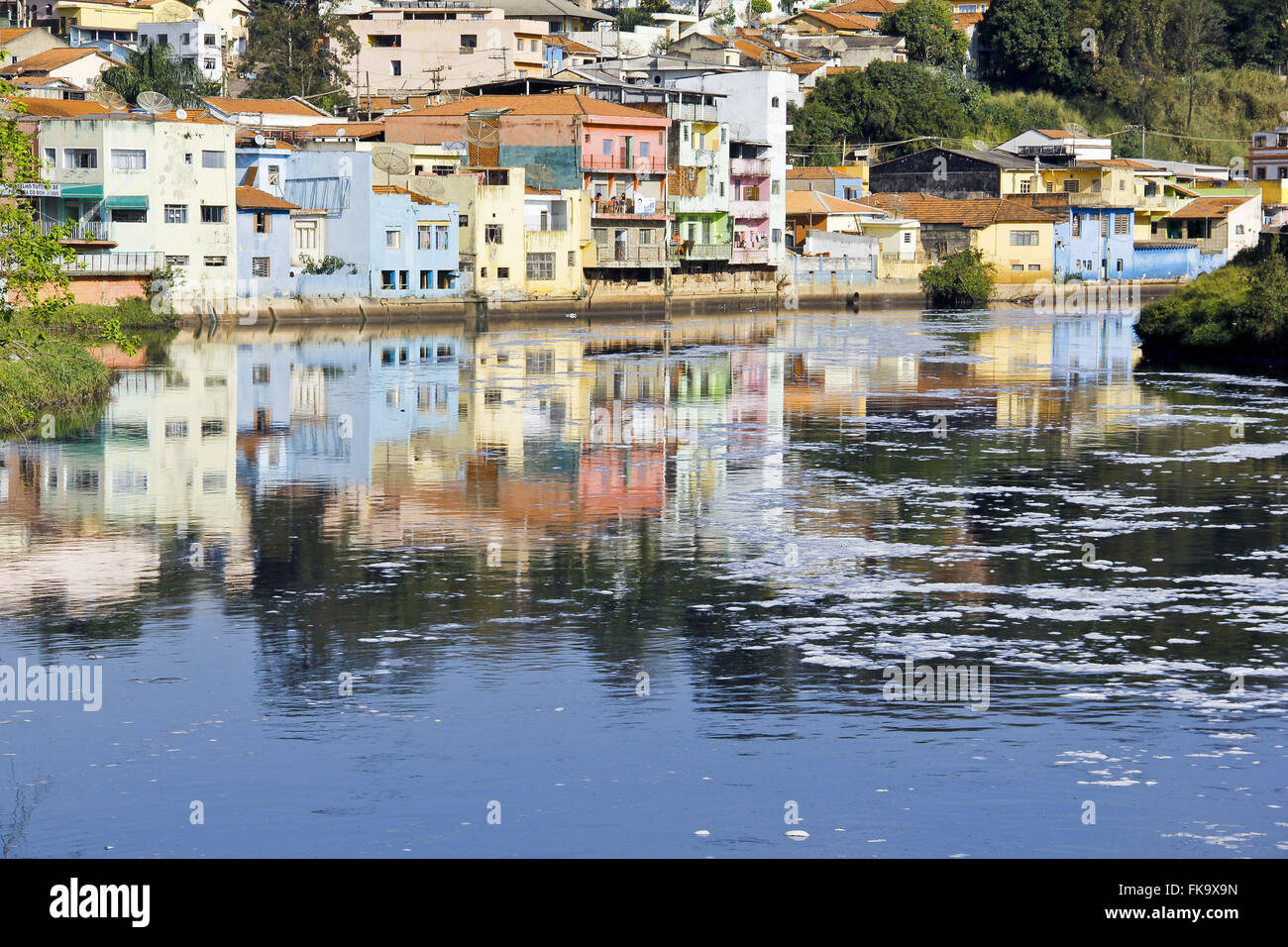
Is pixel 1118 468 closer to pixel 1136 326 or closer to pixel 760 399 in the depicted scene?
pixel 760 399

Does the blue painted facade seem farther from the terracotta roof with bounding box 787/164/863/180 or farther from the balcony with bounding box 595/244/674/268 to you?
the terracotta roof with bounding box 787/164/863/180

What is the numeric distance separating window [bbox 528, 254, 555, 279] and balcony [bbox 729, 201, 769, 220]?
488 inches

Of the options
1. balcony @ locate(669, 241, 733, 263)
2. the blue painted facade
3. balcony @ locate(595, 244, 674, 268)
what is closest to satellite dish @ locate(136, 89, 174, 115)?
the blue painted facade

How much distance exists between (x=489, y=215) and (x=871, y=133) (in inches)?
1309

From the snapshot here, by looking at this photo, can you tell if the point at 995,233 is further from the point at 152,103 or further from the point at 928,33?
the point at 152,103

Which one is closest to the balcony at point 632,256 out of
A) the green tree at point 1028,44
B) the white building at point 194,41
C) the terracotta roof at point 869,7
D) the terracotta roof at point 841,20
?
the white building at point 194,41

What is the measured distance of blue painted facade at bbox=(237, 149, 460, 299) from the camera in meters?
62.2

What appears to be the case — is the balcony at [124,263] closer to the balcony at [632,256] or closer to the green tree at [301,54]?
the balcony at [632,256]

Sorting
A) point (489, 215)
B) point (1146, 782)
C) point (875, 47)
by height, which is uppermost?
point (875, 47)

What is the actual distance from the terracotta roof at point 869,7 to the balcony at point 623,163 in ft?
140

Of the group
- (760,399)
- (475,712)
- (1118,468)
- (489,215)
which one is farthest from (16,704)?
(489,215)

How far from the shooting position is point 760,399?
36.0 meters

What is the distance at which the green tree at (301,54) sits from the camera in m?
90.1

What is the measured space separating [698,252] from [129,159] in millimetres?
25753
